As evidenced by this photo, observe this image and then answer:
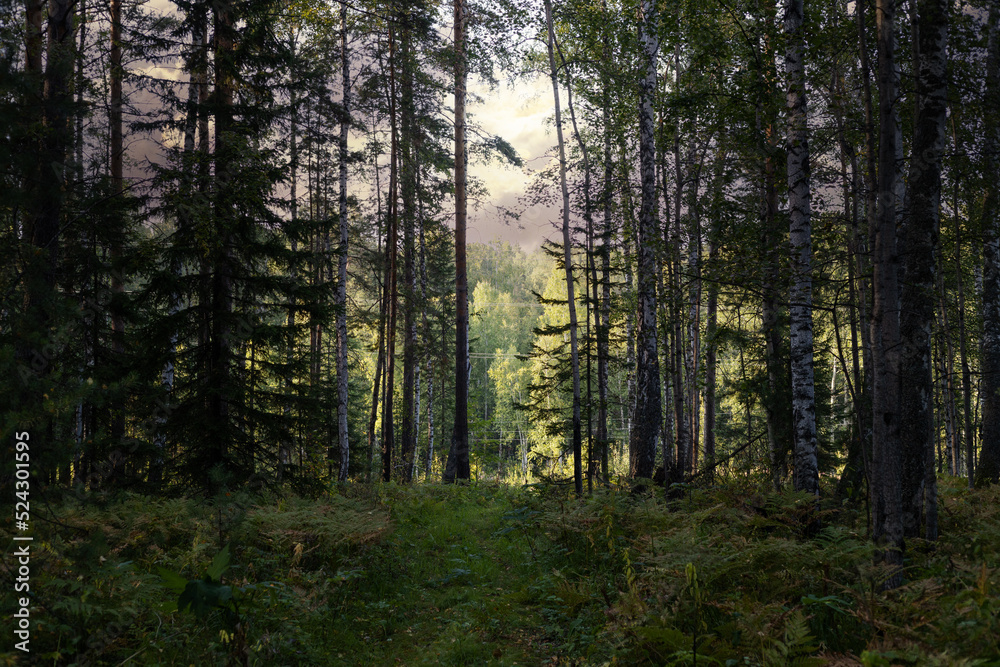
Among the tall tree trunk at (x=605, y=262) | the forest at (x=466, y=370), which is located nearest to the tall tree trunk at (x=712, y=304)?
the forest at (x=466, y=370)

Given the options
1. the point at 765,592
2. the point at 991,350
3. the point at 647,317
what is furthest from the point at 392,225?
the point at 991,350

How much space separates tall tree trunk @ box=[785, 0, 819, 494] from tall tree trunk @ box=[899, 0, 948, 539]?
3.67 ft

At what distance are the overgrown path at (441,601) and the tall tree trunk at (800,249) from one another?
13.2ft

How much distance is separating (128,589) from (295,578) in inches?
61.1

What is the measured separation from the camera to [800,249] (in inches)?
271

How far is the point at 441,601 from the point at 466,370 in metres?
8.76

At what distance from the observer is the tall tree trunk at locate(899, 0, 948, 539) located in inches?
240

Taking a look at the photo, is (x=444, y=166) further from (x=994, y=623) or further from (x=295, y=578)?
(x=994, y=623)

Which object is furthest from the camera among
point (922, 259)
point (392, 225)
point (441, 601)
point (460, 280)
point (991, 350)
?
point (392, 225)

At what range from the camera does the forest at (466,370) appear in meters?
4.28

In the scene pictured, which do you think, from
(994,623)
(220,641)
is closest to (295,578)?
(220,641)

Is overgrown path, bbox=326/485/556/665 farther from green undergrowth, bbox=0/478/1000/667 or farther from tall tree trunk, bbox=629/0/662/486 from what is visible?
tall tree trunk, bbox=629/0/662/486

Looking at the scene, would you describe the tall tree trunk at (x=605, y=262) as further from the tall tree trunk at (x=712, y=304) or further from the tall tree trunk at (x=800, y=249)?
the tall tree trunk at (x=800, y=249)

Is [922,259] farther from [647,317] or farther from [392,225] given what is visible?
[392,225]
